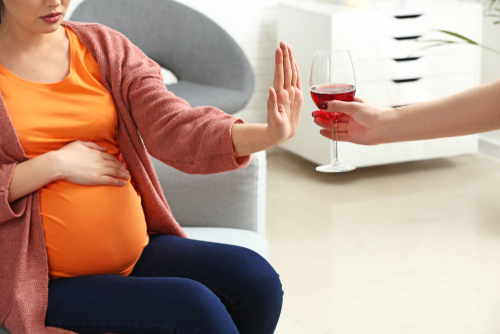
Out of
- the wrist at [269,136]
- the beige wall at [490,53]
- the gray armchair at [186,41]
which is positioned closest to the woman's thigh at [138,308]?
the wrist at [269,136]

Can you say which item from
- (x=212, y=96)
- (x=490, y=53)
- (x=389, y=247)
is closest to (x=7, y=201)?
(x=389, y=247)

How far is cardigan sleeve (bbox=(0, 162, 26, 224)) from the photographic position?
4.15 ft

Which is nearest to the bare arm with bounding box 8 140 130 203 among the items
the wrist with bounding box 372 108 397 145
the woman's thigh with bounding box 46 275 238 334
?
the woman's thigh with bounding box 46 275 238 334

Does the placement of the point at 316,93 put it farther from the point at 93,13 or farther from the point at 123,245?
the point at 93,13

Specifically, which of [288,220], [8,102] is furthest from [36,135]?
[288,220]

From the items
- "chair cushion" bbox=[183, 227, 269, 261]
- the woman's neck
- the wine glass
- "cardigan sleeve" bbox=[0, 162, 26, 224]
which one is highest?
the woman's neck

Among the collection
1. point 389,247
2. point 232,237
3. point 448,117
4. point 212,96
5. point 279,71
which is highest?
point 279,71

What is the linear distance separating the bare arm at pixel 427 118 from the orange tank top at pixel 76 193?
0.50 metres

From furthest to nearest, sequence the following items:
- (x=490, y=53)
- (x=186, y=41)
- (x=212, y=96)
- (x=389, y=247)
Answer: (x=490, y=53), (x=186, y=41), (x=212, y=96), (x=389, y=247)

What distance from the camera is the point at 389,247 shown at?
100 inches

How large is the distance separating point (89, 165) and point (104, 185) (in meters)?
0.06

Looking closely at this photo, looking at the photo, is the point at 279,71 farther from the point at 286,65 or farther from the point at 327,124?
the point at 327,124

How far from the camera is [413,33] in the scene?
3289 millimetres

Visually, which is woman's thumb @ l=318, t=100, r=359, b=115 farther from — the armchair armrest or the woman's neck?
the woman's neck
